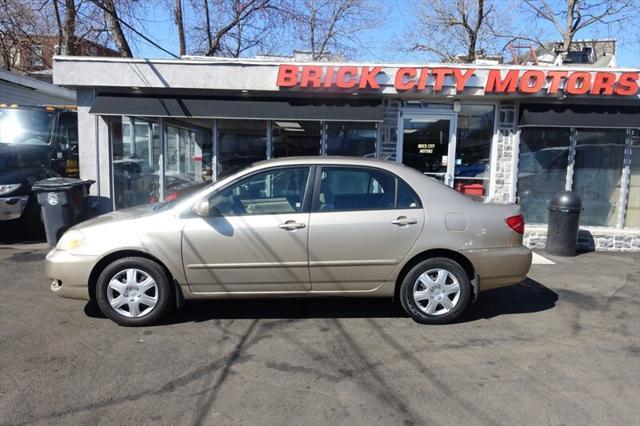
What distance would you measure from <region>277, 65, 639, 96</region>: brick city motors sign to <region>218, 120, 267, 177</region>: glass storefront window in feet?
4.14

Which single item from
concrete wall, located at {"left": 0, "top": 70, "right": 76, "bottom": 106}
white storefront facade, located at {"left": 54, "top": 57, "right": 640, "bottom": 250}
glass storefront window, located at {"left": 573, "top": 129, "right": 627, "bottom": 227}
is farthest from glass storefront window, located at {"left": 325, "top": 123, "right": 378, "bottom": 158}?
concrete wall, located at {"left": 0, "top": 70, "right": 76, "bottom": 106}

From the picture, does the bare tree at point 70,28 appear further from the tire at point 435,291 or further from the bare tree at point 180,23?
the tire at point 435,291

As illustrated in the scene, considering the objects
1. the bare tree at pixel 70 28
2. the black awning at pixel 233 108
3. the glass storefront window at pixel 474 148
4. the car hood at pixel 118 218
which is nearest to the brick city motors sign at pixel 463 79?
the black awning at pixel 233 108

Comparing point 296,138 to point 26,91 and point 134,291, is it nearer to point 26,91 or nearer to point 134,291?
point 134,291

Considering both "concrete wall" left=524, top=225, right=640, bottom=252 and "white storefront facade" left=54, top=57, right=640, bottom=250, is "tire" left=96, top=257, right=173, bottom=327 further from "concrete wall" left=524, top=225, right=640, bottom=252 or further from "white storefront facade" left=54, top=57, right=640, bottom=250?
"concrete wall" left=524, top=225, right=640, bottom=252

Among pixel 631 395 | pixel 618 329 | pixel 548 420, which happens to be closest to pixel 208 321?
pixel 548 420

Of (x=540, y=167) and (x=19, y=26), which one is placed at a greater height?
(x=19, y=26)

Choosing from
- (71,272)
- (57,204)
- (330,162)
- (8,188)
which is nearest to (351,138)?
(330,162)

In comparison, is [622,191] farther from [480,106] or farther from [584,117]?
[480,106]

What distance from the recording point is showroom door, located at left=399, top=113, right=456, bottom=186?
9.23 meters

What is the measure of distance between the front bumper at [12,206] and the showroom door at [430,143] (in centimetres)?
713

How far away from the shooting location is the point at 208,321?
4.82 metres

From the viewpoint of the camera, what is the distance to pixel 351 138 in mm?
9281

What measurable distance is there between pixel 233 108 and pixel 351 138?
2.30 m
